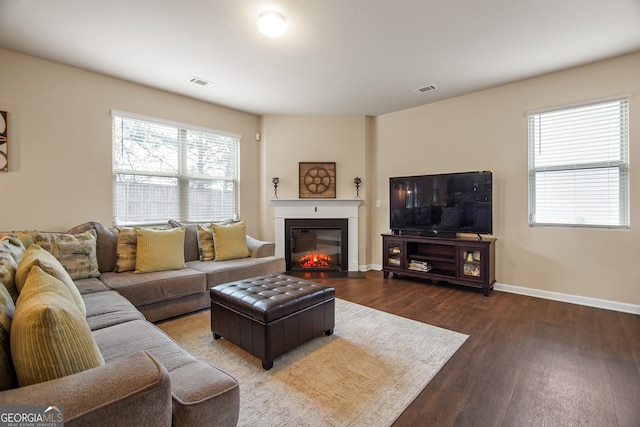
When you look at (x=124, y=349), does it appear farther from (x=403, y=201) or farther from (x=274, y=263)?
(x=403, y=201)

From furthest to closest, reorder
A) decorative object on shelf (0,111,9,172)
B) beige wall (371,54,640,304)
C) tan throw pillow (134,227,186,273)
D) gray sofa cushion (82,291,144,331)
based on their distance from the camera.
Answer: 1. beige wall (371,54,640,304)
2. tan throw pillow (134,227,186,273)
3. decorative object on shelf (0,111,9,172)
4. gray sofa cushion (82,291,144,331)

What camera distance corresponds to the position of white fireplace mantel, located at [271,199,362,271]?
4.85 metres

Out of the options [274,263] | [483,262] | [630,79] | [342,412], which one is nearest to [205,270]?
[274,263]

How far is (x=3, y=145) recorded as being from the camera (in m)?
2.79

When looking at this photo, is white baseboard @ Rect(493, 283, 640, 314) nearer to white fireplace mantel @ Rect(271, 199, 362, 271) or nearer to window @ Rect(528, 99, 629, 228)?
window @ Rect(528, 99, 629, 228)

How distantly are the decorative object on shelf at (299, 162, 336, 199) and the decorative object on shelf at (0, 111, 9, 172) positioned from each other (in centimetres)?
345

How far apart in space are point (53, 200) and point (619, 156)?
607 centimetres

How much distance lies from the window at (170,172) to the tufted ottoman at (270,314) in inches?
84.1

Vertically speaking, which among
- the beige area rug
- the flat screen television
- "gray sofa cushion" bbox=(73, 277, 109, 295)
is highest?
the flat screen television

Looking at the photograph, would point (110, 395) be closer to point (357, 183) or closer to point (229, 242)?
point (229, 242)

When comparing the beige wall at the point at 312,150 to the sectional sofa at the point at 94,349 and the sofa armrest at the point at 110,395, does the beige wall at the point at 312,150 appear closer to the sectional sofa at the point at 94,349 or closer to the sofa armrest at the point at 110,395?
the sectional sofa at the point at 94,349

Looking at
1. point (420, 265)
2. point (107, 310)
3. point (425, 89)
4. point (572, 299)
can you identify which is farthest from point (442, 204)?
point (107, 310)

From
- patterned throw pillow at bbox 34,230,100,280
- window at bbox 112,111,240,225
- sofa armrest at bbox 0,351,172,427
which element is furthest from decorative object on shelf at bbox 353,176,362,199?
sofa armrest at bbox 0,351,172,427

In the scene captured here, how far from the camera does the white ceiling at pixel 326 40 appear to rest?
88.5 inches
